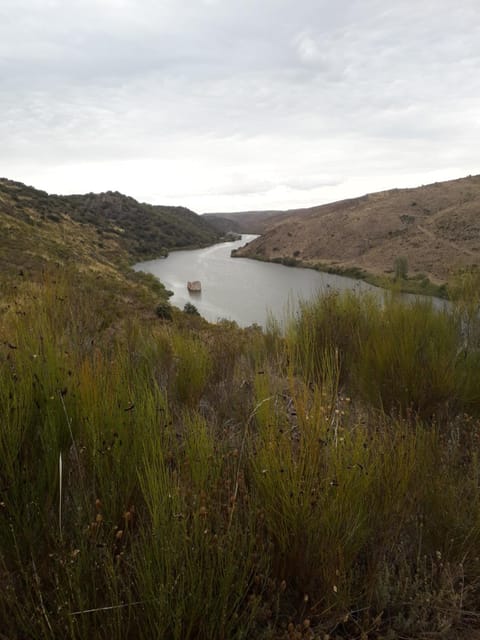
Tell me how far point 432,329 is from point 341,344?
1.01m

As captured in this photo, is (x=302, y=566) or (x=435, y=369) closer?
(x=302, y=566)

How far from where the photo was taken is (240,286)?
26.7 meters

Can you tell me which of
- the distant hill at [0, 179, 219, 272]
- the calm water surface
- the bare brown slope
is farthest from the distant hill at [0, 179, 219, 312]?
the bare brown slope

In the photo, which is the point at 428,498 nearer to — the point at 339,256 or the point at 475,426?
the point at 475,426

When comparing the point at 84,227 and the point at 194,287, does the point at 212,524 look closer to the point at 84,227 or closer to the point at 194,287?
the point at 194,287

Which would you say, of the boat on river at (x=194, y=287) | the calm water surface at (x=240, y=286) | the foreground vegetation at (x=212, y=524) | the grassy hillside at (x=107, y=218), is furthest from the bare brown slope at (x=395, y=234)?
the foreground vegetation at (x=212, y=524)

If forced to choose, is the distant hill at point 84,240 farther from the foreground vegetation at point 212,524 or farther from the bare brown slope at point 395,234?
the bare brown slope at point 395,234

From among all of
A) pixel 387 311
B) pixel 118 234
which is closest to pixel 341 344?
pixel 387 311

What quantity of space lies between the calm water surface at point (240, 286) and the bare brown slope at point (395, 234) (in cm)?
447

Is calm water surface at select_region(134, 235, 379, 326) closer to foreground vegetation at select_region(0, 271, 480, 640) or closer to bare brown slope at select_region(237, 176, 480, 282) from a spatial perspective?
bare brown slope at select_region(237, 176, 480, 282)

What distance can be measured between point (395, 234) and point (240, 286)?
17390 mm

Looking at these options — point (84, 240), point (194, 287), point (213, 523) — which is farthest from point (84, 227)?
point (213, 523)

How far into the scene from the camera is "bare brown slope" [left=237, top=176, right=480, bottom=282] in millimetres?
28531

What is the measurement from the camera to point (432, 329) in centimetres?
418
